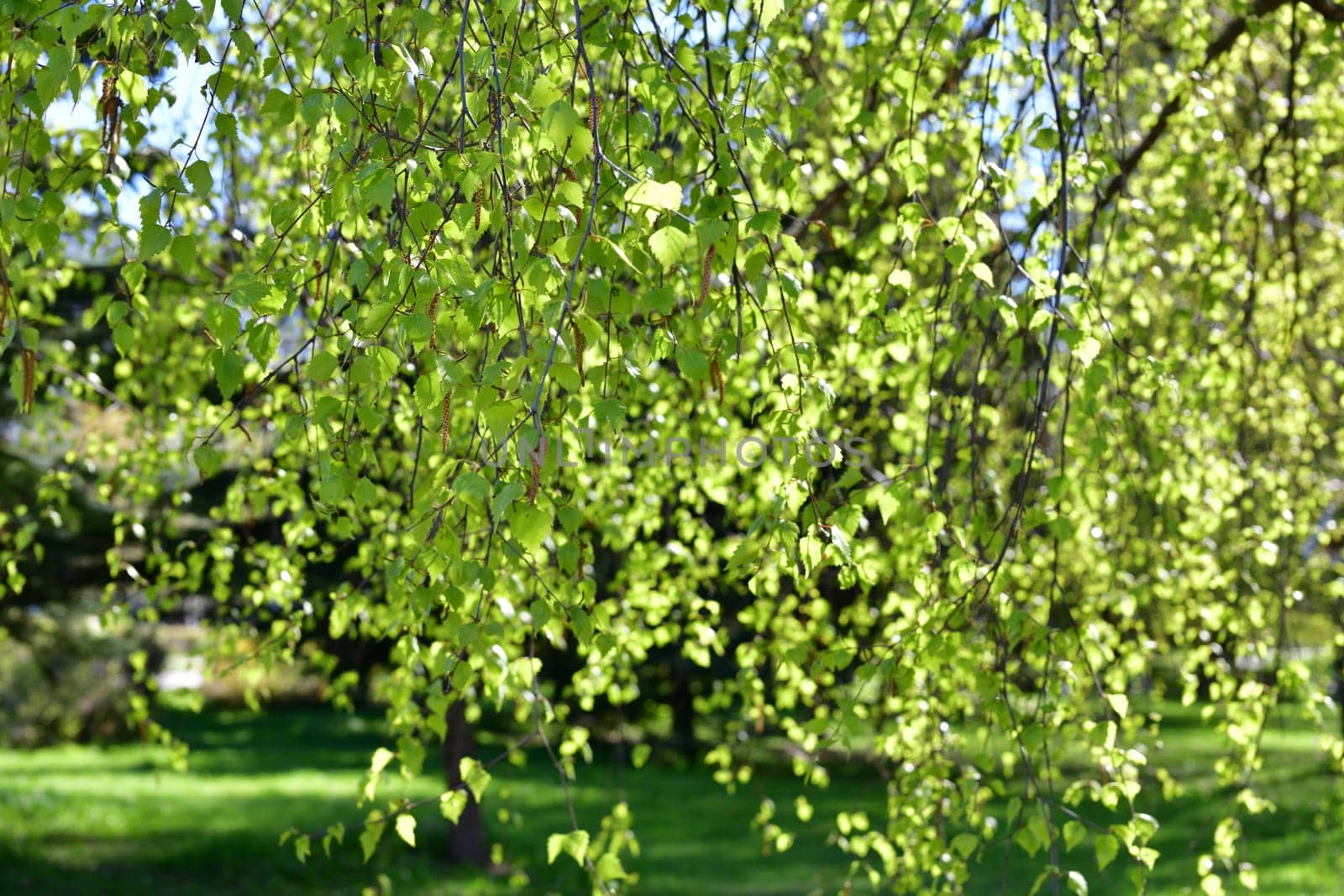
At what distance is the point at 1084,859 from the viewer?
30.4 feet

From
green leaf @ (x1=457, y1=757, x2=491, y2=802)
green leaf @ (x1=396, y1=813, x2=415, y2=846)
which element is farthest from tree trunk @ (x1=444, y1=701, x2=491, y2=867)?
green leaf @ (x1=396, y1=813, x2=415, y2=846)

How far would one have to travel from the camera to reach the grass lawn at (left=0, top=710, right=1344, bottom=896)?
29.6 ft

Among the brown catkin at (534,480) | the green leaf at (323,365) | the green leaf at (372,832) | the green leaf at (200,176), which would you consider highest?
the green leaf at (200,176)

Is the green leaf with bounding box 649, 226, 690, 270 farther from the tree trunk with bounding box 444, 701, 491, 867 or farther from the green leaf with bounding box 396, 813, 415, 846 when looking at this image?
the tree trunk with bounding box 444, 701, 491, 867

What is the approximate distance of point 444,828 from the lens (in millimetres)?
10133

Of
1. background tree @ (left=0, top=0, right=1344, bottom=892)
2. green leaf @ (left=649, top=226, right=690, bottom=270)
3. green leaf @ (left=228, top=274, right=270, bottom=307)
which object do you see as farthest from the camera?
background tree @ (left=0, top=0, right=1344, bottom=892)

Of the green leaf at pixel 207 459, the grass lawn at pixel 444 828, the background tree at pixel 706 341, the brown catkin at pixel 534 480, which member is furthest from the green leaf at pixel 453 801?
the grass lawn at pixel 444 828

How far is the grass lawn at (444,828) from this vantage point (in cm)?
901

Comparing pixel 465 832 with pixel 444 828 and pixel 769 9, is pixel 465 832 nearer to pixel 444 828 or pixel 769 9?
pixel 444 828

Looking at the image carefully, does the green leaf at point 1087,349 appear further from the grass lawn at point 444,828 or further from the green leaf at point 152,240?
the grass lawn at point 444,828

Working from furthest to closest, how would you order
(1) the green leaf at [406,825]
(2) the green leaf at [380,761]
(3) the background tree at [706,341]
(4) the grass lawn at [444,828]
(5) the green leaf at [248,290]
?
(4) the grass lawn at [444,828], (2) the green leaf at [380,761], (1) the green leaf at [406,825], (3) the background tree at [706,341], (5) the green leaf at [248,290]

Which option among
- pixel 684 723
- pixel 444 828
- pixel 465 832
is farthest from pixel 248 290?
pixel 684 723

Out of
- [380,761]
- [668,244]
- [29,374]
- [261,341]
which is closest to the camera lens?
[668,244]

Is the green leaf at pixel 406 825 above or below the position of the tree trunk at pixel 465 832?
above
